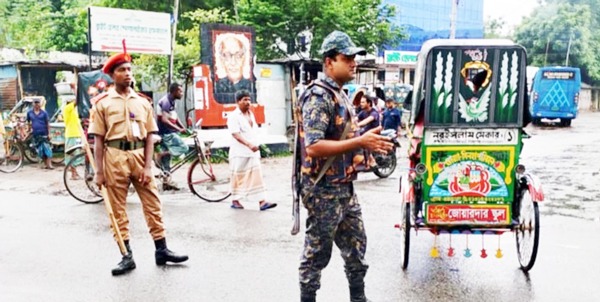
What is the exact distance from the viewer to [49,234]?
21.7 feet

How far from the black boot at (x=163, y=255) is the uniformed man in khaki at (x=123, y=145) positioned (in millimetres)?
84

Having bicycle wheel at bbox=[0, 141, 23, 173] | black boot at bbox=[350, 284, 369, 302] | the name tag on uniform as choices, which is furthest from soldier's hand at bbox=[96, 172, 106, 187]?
bicycle wheel at bbox=[0, 141, 23, 173]

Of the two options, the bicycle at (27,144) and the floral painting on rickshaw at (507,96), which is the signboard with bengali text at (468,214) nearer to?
the floral painting on rickshaw at (507,96)

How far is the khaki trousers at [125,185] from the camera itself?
5086 millimetres

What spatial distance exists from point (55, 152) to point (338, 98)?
1239cm

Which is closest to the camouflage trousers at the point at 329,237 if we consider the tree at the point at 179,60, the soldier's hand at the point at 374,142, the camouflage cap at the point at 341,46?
the soldier's hand at the point at 374,142

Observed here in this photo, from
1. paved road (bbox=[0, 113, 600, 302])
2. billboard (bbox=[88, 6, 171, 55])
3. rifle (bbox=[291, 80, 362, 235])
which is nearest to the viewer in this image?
rifle (bbox=[291, 80, 362, 235])

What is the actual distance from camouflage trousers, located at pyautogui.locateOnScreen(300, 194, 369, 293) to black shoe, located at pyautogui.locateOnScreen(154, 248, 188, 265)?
6.42 ft

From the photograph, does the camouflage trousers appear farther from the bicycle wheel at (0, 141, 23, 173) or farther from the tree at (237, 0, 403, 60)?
the tree at (237, 0, 403, 60)

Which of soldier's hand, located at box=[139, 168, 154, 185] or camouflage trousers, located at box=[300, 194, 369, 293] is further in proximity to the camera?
soldier's hand, located at box=[139, 168, 154, 185]

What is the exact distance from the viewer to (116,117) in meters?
5.03

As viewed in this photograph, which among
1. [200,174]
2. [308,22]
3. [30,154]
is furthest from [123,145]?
[308,22]

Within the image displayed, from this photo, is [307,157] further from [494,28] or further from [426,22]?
[494,28]

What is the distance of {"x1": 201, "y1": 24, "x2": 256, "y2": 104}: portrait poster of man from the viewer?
14219 mm
